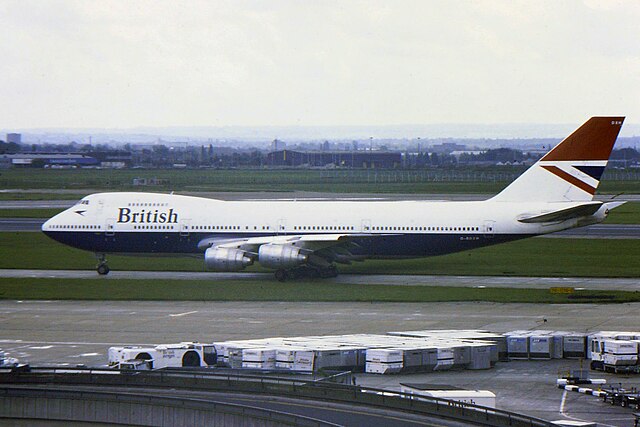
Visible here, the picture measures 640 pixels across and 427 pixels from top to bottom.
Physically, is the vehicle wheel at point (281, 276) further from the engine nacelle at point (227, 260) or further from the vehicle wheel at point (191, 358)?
the vehicle wheel at point (191, 358)

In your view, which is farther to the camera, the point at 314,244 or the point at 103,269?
the point at 103,269

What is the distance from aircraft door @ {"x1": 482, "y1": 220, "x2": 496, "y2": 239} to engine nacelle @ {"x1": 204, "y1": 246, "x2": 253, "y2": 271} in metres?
13.4

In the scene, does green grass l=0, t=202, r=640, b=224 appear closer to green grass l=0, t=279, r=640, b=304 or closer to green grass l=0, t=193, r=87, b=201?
green grass l=0, t=193, r=87, b=201

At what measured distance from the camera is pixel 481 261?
7200 cm

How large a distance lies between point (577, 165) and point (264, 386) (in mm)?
37969

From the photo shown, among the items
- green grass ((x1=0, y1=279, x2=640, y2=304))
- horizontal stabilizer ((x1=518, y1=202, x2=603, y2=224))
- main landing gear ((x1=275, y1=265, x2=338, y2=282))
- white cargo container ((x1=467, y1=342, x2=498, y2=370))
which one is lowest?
white cargo container ((x1=467, y1=342, x2=498, y2=370))

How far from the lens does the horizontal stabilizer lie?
195 ft

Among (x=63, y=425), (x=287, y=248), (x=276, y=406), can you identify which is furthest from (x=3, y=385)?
(x=287, y=248)

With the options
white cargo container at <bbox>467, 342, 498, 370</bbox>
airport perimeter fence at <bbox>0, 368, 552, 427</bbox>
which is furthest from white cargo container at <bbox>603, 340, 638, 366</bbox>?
airport perimeter fence at <bbox>0, 368, 552, 427</bbox>

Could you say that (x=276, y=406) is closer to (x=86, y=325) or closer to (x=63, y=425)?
(x=63, y=425)

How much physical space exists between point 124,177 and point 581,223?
109 meters

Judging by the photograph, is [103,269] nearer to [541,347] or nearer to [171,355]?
[171,355]

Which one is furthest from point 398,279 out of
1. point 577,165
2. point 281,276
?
point 577,165

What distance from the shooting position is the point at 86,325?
4597 centimetres
